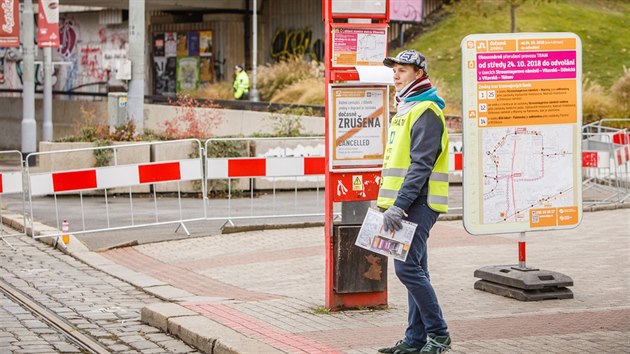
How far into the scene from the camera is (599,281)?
11086 millimetres

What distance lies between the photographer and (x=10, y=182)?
15.5 m

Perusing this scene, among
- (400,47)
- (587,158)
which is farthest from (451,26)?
(587,158)

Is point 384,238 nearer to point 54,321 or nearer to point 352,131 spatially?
point 352,131

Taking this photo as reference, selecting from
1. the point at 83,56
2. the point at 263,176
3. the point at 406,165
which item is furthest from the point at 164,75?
the point at 406,165

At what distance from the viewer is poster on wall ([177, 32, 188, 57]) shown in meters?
50.3

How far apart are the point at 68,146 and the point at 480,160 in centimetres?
1314

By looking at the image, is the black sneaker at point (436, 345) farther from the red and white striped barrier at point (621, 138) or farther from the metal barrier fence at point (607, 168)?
the red and white striped barrier at point (621, 138)

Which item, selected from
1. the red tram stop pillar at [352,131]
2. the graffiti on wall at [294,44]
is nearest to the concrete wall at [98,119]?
the graffiti on wall at [294,44]

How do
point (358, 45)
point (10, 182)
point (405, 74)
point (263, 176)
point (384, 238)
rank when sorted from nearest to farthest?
point (384, 238), point (405, 74), point (358, 45), point (10, 182), point (263, 176)

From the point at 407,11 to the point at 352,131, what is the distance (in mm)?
35856

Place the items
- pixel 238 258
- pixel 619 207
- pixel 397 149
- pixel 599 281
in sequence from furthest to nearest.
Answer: pixel 619 207, pixel 238 258, pixel 599 281, pixel 397 149

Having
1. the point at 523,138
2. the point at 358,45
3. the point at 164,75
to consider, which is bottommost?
the point at 523,138

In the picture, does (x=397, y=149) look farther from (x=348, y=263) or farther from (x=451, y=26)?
(x=451, y=26)

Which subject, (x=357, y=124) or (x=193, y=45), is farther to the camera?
(x=193, y=45)
